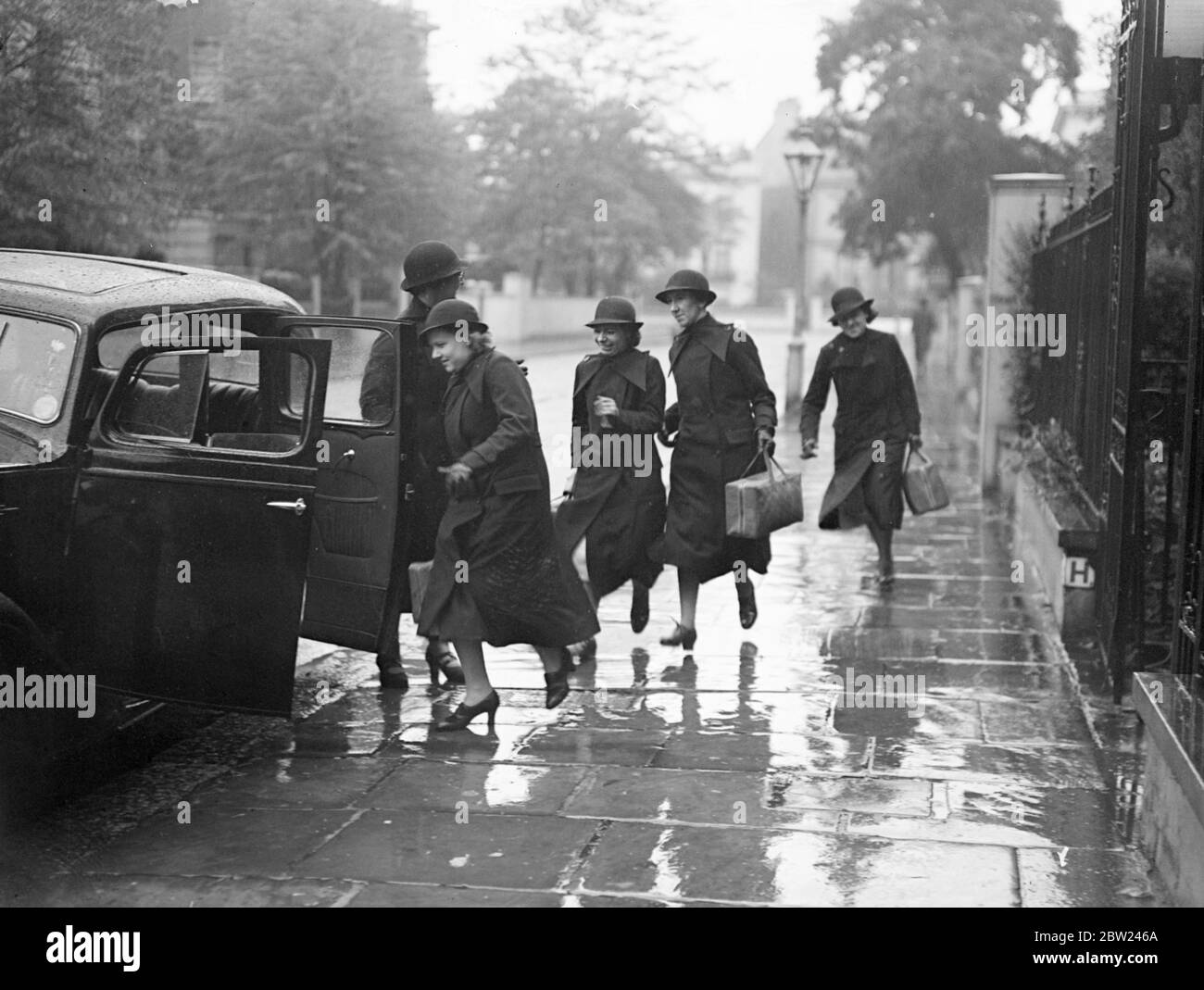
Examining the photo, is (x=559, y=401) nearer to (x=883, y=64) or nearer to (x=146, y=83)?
(x=883, y=64)

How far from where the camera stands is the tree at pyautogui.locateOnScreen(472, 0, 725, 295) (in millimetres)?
47656

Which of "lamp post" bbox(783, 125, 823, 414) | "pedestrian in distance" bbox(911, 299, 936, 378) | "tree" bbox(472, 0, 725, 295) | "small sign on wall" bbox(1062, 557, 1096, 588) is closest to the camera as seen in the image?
"small sign on wall" bbox(1062, 557, 1096, 588)

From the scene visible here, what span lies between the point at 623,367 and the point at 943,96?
2207 centimetres

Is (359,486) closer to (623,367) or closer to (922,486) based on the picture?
(623,367)

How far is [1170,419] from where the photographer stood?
7027mm

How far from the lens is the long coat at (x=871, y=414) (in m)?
10.3

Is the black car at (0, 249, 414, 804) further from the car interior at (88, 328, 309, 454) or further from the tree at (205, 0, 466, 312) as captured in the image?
the tree at (205, 0, 466, 312)

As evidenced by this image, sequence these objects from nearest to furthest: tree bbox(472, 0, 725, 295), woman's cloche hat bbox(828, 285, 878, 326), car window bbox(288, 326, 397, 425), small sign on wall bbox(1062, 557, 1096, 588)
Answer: car window bbox(288, 326, 397, 425) < small sign on wall bbox(1062, 557, 1096, 588) < woman's cloche hat bbox(828, 285, 878, 326) < tree bbox(472, 0, 725, 295)

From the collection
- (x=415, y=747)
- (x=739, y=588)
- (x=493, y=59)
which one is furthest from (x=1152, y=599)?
(x=493, y=59)

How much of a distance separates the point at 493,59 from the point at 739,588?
40.9m

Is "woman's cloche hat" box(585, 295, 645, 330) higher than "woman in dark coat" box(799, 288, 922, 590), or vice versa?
"woman's cloche hat" box(585, 295, 645, 330)

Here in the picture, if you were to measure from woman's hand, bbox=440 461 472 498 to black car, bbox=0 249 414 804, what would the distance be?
A: 57 cm

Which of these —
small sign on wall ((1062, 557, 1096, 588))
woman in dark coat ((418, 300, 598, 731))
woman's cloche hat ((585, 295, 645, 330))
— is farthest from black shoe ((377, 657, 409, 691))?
small sign on wall ((1062, 557, 1096, 588))

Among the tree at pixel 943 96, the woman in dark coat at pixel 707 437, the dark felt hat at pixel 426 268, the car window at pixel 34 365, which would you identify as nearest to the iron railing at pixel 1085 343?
the woman in dark coat at pixel 707 437
